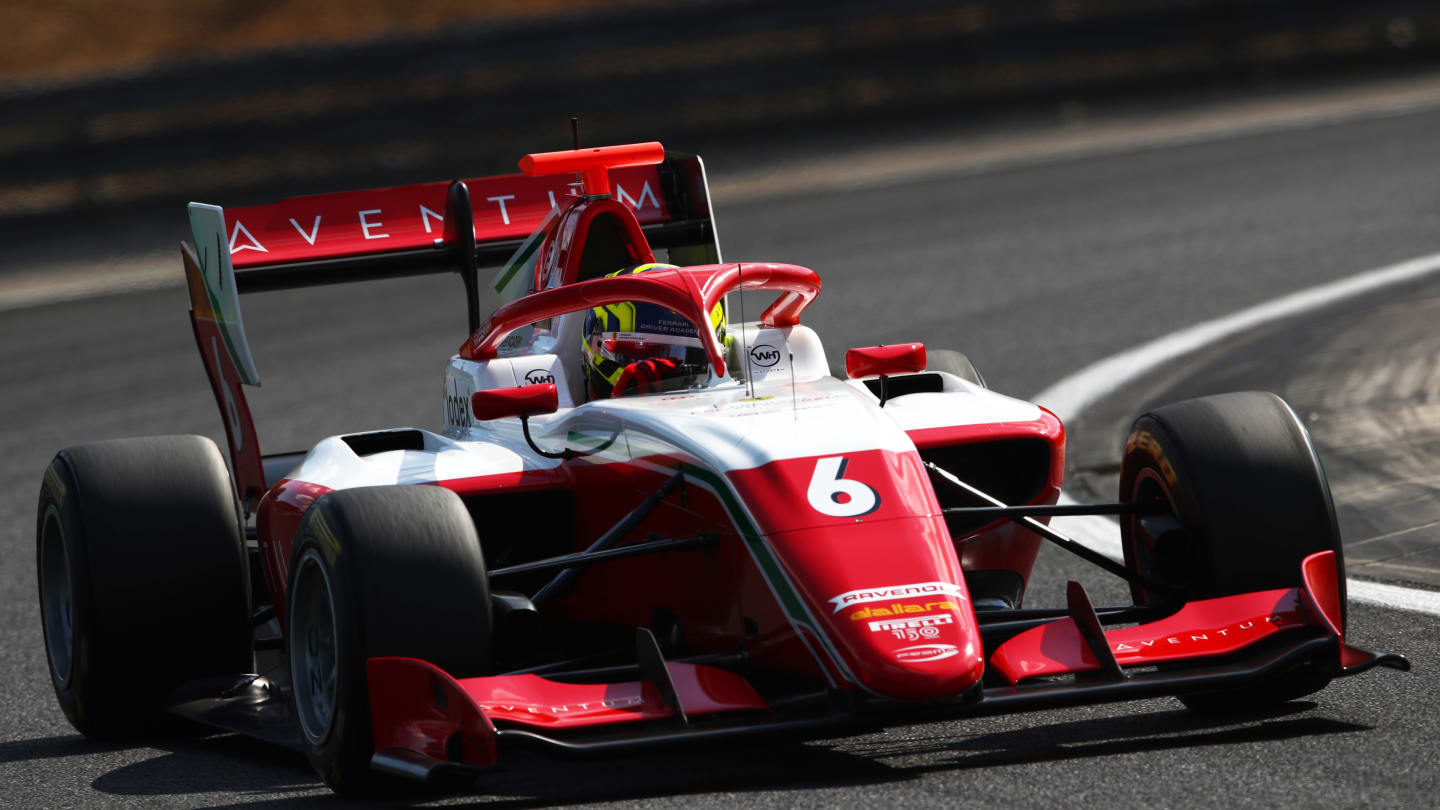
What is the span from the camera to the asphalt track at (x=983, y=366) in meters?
4.86

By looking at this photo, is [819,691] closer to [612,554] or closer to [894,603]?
[894,603]

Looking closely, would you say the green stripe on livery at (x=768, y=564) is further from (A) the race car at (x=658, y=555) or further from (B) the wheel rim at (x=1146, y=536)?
(B) the wheel rim at (x=1146, y=536)

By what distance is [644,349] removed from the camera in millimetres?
6215

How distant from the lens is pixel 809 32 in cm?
1914

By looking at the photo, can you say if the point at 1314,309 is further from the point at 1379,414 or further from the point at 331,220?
the point at 331,220

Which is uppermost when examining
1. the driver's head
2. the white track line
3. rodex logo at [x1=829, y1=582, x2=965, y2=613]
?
the driver's head

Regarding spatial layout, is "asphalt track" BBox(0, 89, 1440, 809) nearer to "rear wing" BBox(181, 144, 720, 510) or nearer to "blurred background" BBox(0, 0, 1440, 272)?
"blurred background" BBox(0, 0, 1440, 272)

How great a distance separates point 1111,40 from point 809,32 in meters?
2.97

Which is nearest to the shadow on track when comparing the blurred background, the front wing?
the front wing

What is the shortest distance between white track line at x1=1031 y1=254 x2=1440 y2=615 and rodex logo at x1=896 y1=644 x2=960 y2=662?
2240mm

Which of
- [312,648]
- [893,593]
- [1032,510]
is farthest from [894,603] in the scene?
[312,648]

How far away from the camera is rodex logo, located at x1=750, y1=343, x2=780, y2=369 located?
6.43 metres

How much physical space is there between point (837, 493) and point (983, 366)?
6374 mm

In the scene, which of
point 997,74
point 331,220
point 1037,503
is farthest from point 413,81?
point 1037,503
